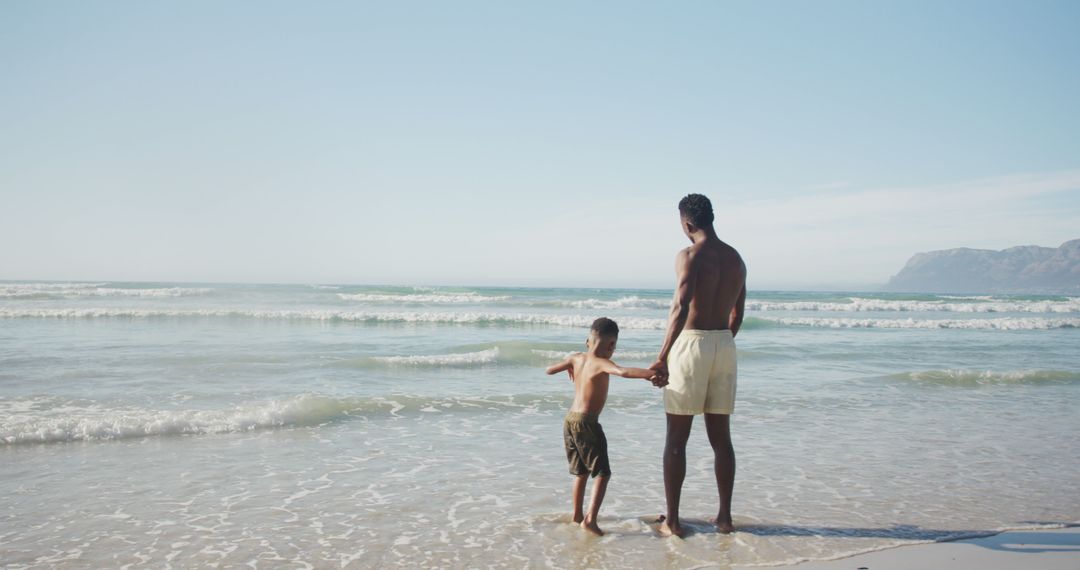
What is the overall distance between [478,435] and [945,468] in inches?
188

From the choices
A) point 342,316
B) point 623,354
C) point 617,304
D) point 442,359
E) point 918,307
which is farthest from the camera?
point 918,307

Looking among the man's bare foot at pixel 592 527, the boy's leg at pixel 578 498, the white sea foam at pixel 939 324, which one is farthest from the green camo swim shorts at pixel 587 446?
the white sea foam at pixel 939 324

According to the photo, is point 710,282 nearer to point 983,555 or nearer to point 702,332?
point 702,332

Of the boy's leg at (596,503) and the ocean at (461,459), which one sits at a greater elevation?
the boy's leg at (596,503)

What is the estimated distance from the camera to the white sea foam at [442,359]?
44.8 feet

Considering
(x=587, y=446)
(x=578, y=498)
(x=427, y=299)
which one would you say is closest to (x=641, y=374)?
(x=587, y=446)

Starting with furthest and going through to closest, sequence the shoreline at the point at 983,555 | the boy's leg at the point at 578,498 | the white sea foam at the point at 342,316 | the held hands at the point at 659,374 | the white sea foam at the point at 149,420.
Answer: the white sea foam at the point at 342,316
the white sea foam at the point at 149,420
the boy's leg at the point at 578,498
the held hands at the point at 659,374
the shoreline at the point at 983,555

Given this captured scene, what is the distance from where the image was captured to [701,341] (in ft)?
14.8

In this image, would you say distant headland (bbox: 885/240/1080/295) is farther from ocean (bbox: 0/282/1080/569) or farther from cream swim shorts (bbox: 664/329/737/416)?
cream swim shorts (bbox: 664/329/737/416)

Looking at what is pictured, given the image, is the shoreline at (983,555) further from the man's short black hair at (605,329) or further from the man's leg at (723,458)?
the man's short black hair at (605,329)

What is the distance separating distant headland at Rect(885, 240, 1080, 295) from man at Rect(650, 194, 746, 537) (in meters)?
81.5

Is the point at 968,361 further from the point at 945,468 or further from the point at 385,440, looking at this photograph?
the point at 385,440

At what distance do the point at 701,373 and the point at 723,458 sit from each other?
0.66 metres

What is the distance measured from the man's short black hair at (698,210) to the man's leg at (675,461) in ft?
4.28
